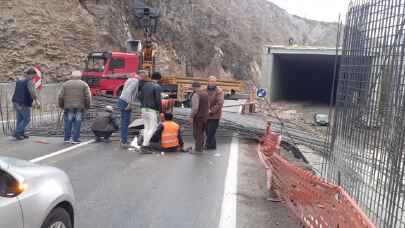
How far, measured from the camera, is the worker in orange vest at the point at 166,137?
10242 millimetres

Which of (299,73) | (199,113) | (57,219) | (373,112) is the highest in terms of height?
(299,73)

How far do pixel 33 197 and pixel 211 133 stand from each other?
763 cm

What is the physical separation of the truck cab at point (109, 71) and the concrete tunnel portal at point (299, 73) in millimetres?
8774

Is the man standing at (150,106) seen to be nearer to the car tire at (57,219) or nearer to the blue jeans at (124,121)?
the blue jeans at (124,121)

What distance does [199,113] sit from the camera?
1055 centimetres

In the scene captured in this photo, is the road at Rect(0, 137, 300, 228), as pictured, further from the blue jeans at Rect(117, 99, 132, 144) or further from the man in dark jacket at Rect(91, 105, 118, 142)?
the man in dark jacket at Rect(91, 105, 118, 142)

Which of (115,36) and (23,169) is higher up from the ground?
(115,36)

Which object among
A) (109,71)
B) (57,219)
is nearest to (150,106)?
(57,219)

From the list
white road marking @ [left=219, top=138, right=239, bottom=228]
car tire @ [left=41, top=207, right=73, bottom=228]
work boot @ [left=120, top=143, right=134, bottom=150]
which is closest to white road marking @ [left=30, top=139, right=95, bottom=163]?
work boot @ [left=120, top=143, right=134, bottom=150]

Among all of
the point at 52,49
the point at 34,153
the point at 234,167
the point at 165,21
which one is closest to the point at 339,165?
the point at 234,167

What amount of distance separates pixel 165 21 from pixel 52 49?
1396 cm

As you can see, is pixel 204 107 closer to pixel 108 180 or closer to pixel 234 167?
pixel 234 167

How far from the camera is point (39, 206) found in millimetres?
3564

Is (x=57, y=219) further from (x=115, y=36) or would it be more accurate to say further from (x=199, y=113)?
(x=115, y=36)
